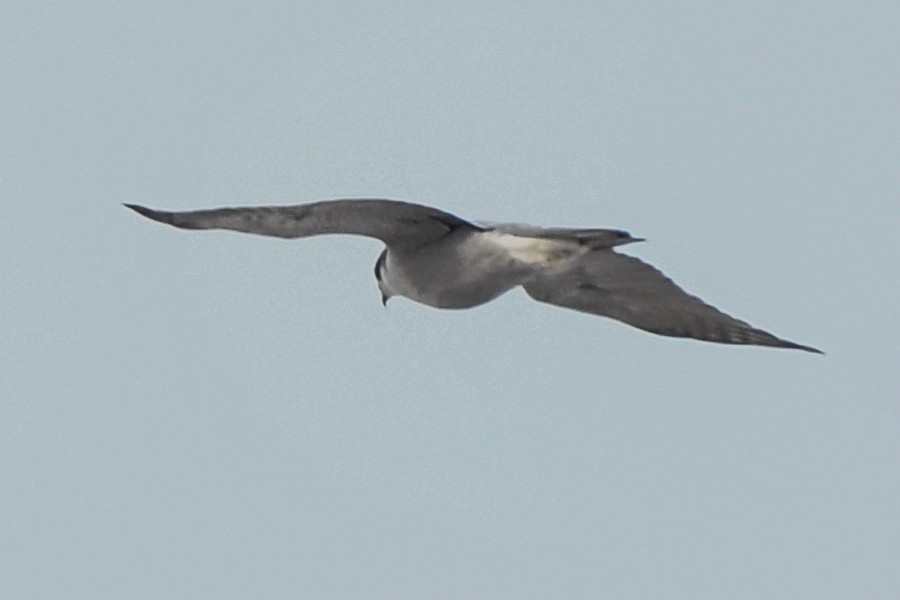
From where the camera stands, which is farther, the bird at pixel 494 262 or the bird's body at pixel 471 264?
the bird's body at pixel 471 264

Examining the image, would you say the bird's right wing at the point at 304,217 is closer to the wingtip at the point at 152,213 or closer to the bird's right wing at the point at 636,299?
the wingtip at the point at 152,213

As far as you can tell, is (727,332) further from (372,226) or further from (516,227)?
(372,226)

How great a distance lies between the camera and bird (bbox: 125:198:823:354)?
34.3ft

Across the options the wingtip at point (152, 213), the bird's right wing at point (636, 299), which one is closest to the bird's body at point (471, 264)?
the bird's right wing at point (636, 299)

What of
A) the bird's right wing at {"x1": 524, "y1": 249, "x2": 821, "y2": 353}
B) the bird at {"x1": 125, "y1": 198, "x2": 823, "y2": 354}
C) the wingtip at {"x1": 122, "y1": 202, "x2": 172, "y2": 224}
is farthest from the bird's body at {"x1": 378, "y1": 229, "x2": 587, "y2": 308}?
the wingtip at {"x1": 122, "y1": 202, "x2": 172, "y2": 224}

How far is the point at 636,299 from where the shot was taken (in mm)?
13016

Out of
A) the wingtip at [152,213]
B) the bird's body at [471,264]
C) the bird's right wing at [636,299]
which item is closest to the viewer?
the wingtip at [152,213]

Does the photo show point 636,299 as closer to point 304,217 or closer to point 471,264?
point 471,264

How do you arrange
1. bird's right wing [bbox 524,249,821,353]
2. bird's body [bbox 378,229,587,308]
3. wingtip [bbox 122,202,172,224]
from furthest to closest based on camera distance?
1. bird's right wing [bbox 524,249,821,353]
2. bird's body [bbox 378,229,587,308]
3. wingtip [bbox 122,202,172,224]

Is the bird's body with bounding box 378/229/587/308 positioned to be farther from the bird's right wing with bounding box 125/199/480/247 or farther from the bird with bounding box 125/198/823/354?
the bird's right wing with bounding box 125/199/480/247

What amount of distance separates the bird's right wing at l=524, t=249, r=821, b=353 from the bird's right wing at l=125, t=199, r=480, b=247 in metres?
1.57

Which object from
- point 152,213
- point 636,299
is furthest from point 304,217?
point 636,299

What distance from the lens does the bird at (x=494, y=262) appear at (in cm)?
1046

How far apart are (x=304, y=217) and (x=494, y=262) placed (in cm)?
193
